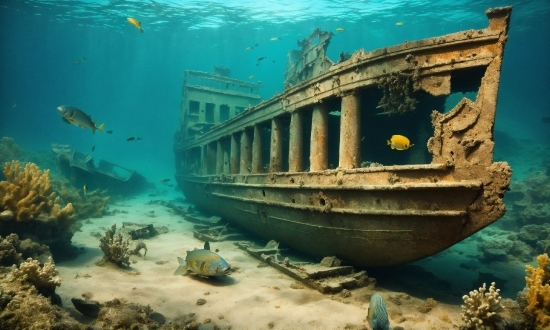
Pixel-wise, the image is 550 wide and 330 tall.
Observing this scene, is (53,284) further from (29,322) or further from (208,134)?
(208,134)

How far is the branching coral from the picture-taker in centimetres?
662

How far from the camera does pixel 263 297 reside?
17.7ft

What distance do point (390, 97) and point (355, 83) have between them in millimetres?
817

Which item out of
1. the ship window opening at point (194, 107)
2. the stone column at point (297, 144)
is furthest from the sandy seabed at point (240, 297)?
the ship window opening at point (194, 107)

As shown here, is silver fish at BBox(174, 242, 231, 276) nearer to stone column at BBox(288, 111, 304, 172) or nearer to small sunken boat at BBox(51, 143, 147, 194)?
stone column at BBox(288, 111, 304, 172)

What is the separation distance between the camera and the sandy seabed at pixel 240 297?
4.43 metres

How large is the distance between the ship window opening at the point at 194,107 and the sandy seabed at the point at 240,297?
41.4 feet

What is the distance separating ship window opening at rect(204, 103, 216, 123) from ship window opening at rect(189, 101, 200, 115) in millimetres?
618

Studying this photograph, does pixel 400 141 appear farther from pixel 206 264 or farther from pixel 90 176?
pixel 90 176

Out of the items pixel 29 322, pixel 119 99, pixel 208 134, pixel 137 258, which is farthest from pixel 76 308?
pixel 119 99

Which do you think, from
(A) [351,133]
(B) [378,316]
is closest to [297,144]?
(A) [351,133]

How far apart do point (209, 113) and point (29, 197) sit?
13.2 meters

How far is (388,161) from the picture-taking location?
979cm

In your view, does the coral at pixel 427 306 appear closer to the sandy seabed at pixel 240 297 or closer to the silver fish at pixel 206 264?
the sandy seabed at pixel 240 297
